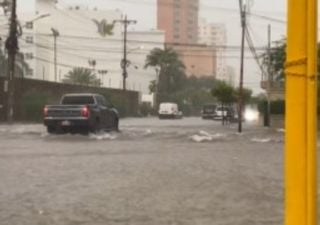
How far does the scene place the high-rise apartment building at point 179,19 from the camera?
231 feet

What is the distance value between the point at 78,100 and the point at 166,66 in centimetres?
9985

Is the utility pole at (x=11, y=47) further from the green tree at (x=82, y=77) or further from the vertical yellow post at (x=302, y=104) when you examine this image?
the green tree at (x=82, y=77)

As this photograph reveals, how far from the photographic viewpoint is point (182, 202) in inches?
420

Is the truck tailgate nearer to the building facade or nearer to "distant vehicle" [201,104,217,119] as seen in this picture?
the building facade

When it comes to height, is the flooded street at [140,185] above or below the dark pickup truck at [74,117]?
below

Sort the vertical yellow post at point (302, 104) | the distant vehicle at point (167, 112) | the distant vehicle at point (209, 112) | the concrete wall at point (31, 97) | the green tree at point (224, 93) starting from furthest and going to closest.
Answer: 1. the distant vehicle at point (167, 112)
2. the distant vehicle at point (209, 112)
3. the concrete wall at point (31, 97)
4. the green tree at point (224, 93)
5. the vertical yellow post at point (302, 104)

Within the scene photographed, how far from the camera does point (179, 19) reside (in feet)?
274

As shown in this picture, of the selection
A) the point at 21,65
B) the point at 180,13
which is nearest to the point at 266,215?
the point at 180,13

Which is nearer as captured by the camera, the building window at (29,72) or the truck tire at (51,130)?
the truck tire at (51,130)

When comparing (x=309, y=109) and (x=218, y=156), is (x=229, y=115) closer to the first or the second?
(x=218, y=156)

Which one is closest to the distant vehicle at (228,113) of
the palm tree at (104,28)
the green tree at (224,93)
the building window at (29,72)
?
the green tree at (224,93)

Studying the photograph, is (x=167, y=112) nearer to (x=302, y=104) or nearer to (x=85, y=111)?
(x=85, y=111)

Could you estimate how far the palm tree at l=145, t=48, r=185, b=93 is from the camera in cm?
13200

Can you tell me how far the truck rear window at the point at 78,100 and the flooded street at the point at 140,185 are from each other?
900cm
